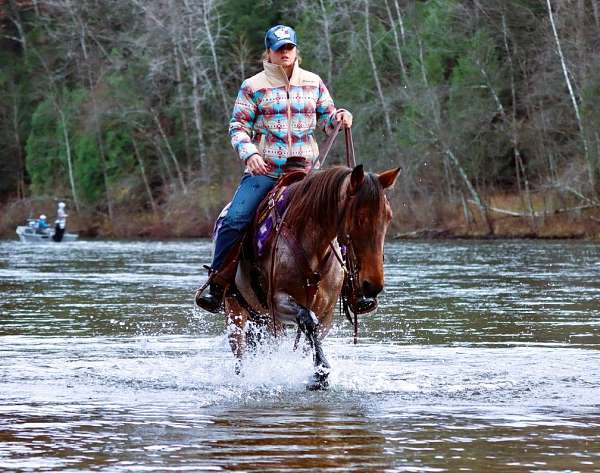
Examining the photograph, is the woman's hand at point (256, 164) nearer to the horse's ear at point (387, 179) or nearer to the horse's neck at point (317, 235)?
the horse's neck at point (317, 235)

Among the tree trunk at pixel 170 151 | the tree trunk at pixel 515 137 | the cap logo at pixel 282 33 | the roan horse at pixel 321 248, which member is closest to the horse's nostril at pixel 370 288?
the roan horse at pixel 321 248

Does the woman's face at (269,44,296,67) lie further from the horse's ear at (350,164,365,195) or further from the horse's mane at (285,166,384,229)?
the horse's ear at (350,164,365,195)

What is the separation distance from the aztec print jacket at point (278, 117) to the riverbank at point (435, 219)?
28286 millimetres

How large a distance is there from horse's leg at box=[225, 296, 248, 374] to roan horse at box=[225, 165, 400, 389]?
70cm

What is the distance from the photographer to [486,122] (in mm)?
51312

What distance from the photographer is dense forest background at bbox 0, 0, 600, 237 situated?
48.3m

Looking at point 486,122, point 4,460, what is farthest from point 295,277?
point 486,122

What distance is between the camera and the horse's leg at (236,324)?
1078cm

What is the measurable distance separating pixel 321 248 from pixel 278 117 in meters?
1.34

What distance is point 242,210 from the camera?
33.5 ft

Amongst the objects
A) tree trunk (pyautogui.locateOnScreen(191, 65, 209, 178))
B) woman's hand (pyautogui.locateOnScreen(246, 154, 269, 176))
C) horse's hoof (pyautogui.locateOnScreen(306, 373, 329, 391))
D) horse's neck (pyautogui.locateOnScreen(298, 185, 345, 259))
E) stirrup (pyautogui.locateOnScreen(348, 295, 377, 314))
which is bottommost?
horse's hoof (pyautogui.locateOnScreen(306, 373, 329, 391))

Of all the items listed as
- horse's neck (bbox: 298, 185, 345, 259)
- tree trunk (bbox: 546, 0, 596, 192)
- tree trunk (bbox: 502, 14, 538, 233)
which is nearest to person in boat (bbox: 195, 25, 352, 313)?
horse's neck (bbox: 298, 185, 345, 259)

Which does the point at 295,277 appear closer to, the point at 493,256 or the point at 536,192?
the point at 493,256

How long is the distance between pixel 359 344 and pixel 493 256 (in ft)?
64.6
